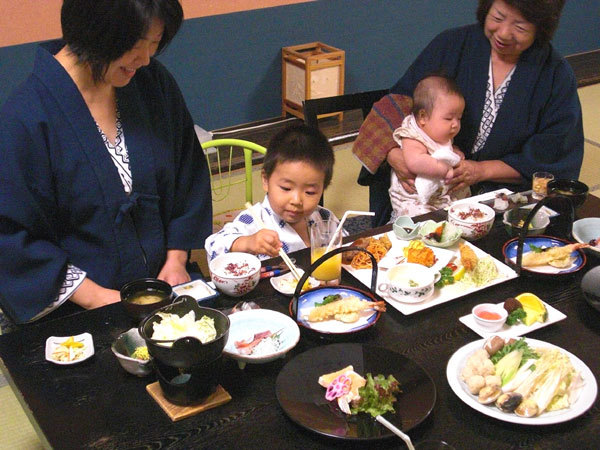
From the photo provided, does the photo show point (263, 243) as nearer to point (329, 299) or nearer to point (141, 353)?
point (329, 299)

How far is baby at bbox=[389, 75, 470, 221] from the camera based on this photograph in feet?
8.40

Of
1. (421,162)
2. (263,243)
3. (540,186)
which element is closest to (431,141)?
(421,162)

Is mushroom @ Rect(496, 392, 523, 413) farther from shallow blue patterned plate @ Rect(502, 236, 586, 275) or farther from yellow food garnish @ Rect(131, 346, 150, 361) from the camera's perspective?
yellow food garnish @ Rect(131, 346, 150, 361)

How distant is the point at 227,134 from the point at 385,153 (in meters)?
2.16

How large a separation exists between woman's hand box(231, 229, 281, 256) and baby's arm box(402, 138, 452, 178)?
92cm

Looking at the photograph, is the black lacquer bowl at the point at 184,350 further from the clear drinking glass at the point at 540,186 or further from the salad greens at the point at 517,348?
the clear drinking glass at the point at 540,186

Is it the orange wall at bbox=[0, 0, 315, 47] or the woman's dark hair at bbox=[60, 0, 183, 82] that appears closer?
the woman's dark hair at bbox=[60, 0, 183, 82]

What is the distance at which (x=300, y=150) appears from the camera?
80.6 inches

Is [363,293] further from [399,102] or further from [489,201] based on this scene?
[399,102]

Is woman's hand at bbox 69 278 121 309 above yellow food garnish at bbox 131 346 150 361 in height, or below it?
below

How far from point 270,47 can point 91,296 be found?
322 centimetres

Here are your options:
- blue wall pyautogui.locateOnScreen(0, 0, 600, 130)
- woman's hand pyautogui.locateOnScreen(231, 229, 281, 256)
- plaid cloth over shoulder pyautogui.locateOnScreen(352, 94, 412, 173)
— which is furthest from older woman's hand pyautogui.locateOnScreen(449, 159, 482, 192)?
blue wall pyautogui.locateOnScreen(0, 0, 600, 130)

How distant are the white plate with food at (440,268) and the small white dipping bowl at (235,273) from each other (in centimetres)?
27

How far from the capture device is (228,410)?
135cm
